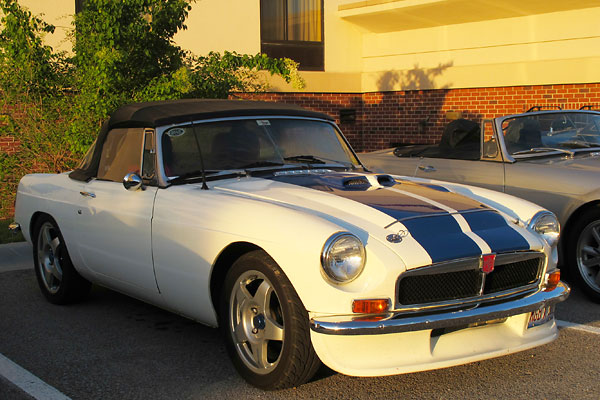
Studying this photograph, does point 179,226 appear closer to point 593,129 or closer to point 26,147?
point 593,129

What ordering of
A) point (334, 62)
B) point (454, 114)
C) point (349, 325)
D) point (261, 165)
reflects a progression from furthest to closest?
point (334, 62), point (454, 114), point (261, 165), point (349, 325)

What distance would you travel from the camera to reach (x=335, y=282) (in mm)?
3770

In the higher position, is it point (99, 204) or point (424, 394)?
point (99, 204)

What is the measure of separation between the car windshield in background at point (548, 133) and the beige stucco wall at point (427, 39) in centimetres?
538

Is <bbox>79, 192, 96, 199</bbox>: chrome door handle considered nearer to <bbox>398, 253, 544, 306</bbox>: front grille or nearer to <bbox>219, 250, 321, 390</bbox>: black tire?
<bbox>219, 250, 321, 390</bbox>: black tire

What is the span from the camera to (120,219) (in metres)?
5.27

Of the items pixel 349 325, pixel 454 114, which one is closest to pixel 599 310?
pixel 349 325

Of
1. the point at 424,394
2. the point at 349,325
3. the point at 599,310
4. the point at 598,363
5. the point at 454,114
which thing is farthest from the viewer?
the point at 454,114

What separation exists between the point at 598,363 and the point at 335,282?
1.84 meters

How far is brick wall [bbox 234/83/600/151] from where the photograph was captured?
12867mm

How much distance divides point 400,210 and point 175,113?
1.96 metres

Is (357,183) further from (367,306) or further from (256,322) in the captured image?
(367,306)

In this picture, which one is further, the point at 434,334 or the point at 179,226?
the point at 179,226

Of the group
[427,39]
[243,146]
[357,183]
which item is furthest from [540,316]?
[427,39]
